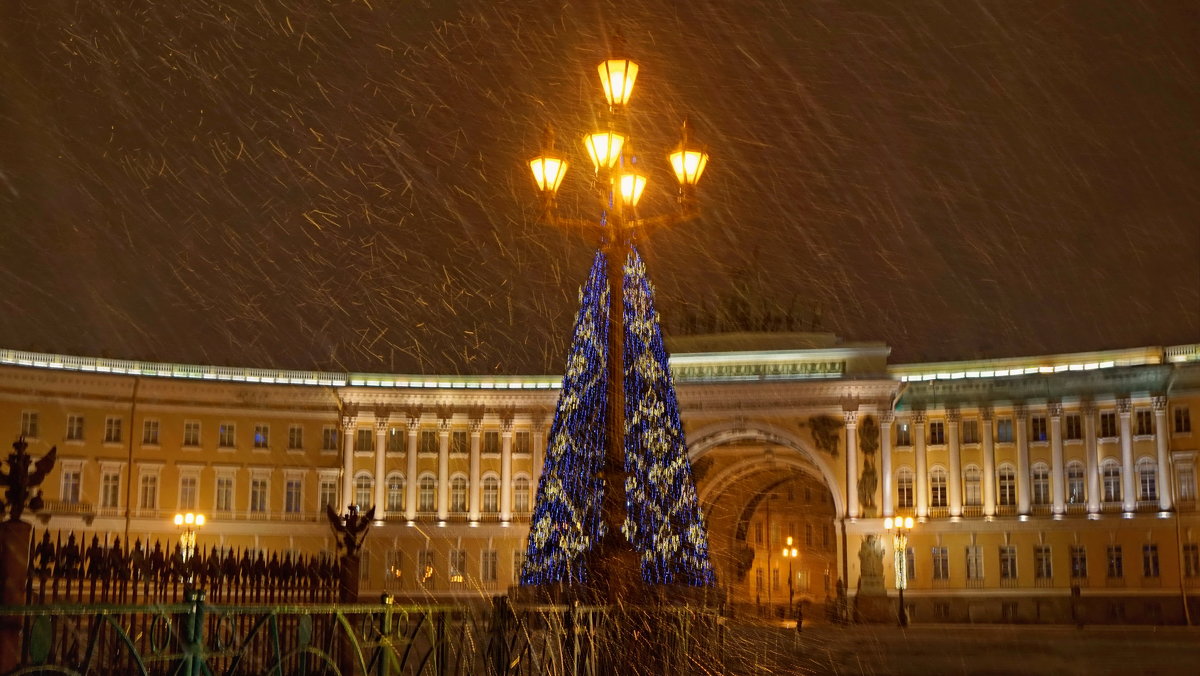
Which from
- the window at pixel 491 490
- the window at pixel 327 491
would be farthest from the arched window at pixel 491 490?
the window at pixel 327 491

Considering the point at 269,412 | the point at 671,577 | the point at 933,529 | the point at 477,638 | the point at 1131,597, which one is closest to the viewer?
the point at 477,638

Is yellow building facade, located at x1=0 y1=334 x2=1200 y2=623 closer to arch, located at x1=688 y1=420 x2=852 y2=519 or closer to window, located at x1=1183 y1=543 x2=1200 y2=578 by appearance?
arch, located at x1=688 y1=420 x2=852 y2=519

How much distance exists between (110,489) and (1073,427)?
A: 4020 centimetres

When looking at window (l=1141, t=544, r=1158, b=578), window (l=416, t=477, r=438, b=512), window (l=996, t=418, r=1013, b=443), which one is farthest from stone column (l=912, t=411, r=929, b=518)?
window (l=416, t=477, r=438, b=512)

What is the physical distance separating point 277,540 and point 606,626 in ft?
159

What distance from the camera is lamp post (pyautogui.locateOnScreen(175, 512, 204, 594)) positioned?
1688 cm

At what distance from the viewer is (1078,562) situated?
181ft

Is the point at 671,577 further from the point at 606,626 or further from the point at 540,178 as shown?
the point at 540,178

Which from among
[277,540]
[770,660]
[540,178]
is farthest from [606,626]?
[277,540]

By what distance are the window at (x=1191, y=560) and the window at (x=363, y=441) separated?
1365 inches

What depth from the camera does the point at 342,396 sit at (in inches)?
2458

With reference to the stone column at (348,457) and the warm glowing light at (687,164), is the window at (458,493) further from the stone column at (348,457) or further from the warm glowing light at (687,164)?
the warm glowing light at (687,164)

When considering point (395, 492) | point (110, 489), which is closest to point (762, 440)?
point (395, 492)

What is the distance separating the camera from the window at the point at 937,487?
5806 cm
